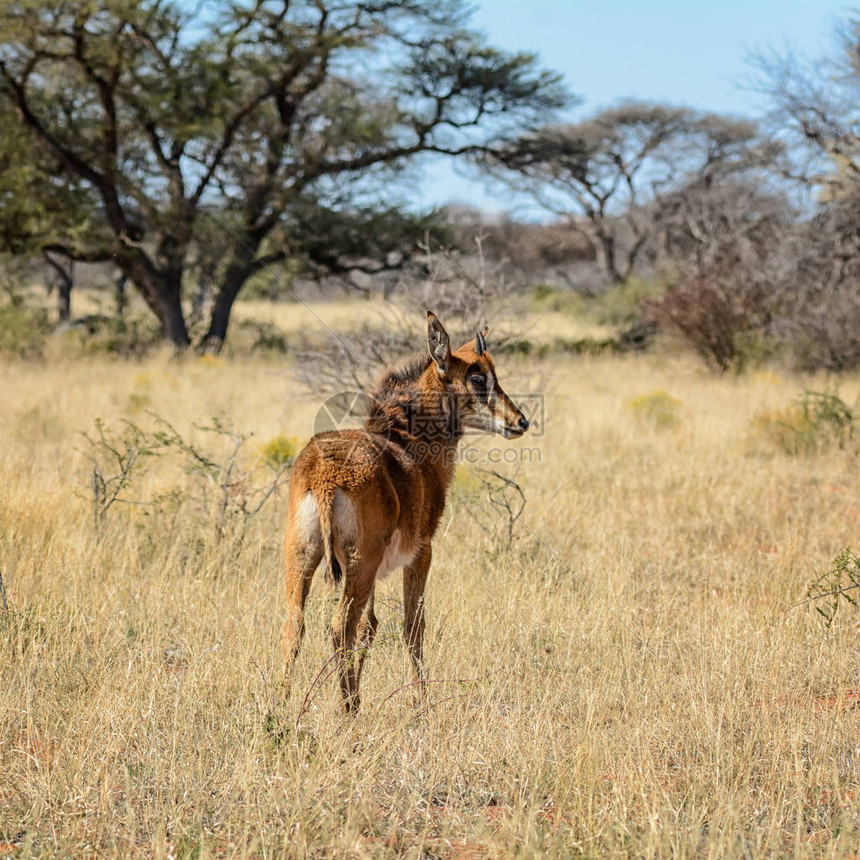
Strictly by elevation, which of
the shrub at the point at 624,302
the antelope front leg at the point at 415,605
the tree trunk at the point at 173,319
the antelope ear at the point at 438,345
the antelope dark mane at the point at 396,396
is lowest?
the antelope front leg at the point at 415,605

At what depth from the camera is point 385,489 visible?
11.7ft

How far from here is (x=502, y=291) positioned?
30.6 ft

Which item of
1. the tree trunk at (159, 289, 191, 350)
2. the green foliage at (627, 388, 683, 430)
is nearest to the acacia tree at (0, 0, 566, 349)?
the tree trunk at (159, 289, 191, 350)

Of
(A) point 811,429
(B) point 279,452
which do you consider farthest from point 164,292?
(A) point 811,429

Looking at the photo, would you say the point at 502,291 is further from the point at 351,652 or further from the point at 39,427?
the point at 351,652

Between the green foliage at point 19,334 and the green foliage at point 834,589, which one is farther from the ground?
→ the green foliage at point 19,334

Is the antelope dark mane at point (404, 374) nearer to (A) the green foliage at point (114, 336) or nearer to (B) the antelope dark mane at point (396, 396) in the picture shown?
(B) the antelope dark mane at point (396, 396)

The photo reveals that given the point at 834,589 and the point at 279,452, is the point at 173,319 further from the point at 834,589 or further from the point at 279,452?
the point at 834,589

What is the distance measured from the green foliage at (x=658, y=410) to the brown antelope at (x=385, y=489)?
6.96 metres

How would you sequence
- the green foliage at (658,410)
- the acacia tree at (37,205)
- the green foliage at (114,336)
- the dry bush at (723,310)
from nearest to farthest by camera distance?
the green foliage at (658,410)
the dry bush at (723,310)
the acacia tree at (37,205)
the green foliage at (114,336)

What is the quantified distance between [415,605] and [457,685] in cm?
42

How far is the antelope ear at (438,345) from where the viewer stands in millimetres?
4133

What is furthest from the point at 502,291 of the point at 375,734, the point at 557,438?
the point at 375,734

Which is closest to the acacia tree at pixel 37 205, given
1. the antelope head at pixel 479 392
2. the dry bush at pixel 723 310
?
the dry bush at pixel 723 310
